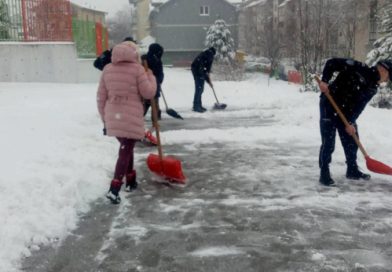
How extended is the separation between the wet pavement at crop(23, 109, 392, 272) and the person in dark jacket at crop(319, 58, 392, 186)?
1.26ft

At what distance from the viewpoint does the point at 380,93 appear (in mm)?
16797

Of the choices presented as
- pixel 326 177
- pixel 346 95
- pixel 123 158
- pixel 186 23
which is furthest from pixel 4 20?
pixel 186 23

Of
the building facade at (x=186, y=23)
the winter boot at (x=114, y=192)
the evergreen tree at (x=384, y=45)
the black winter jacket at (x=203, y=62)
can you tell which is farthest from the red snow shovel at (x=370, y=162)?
the building facade at (x=186, y=23)

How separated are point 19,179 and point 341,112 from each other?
12.0ft

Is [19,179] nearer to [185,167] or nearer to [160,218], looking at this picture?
[160,218]

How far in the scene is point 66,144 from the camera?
6645mm

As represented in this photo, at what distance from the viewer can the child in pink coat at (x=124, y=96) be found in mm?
4938

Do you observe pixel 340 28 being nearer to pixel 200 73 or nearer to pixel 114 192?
pixel 200 73

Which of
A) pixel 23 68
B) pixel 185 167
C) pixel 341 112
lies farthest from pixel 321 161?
pixel 23 68

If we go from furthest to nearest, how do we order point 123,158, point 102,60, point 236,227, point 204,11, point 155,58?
1. point 204,11
2. point 155,58
3. point 102,60
4. point 123,158
5. point 236,227

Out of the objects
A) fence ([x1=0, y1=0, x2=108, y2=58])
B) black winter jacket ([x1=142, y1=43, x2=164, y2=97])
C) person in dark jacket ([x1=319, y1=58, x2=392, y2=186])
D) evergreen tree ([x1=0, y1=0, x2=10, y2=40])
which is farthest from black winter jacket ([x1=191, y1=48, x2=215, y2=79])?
person in dark jacket ([x1=319, y1=58, x2=392, y2=186])

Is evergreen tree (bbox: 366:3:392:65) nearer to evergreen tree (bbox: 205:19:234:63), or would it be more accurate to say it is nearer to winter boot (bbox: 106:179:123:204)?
winter boot (bbox: 106:179:123:204)

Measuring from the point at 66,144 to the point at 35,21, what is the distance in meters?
9.12

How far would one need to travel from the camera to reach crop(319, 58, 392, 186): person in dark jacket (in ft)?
18.0
